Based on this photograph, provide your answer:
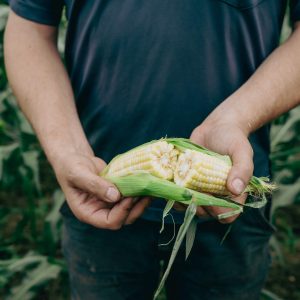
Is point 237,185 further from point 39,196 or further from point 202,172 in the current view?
point 39,196

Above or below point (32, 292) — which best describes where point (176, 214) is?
above

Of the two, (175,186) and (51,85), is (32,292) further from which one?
(175,186)

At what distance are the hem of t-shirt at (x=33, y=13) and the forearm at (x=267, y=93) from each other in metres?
0.52

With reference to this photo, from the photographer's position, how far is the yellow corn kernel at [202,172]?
43.6 inches

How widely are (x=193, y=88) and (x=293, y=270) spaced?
198cm

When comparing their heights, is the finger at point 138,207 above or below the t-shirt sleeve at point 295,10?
below

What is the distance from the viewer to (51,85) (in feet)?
4.40

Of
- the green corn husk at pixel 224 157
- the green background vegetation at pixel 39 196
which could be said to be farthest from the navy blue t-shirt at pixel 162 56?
the green background vegetation at pixel 39 196

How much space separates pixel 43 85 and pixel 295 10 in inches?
26.4

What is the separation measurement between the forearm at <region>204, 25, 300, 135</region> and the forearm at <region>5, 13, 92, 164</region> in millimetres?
352

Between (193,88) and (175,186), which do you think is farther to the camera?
(193,88)

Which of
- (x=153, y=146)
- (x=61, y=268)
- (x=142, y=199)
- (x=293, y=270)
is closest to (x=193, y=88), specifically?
(x=153, y=146)

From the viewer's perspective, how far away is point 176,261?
54.6 inches

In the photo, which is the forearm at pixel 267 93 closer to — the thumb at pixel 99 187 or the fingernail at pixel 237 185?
the fingernail at pixel 237 185
